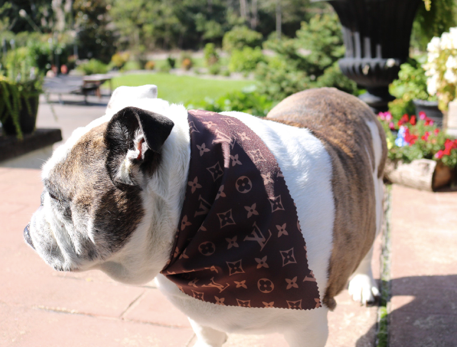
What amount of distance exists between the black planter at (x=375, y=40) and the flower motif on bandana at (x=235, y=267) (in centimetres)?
484

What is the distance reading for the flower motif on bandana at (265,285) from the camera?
1717mm

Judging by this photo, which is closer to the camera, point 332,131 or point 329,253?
point 329,253

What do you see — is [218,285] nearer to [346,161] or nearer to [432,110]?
[346,161]

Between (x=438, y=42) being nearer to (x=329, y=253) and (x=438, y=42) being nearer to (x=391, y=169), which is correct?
(x=391, y=169)

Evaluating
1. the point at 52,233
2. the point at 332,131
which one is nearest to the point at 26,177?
the point at 52,233

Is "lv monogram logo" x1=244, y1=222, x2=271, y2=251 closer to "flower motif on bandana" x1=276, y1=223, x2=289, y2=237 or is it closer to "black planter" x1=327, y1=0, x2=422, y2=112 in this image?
"flower motif on bandana" x1=276, y1=223, x2=289, y2=237

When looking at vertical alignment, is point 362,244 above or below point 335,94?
below

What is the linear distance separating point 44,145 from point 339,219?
552cm

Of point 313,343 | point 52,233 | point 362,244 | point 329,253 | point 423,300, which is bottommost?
point 423,300

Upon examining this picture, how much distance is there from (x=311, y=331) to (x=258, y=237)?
54cm

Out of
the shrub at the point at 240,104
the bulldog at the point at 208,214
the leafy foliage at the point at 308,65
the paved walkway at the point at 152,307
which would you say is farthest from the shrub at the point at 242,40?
the bulldog at the point at 208,214

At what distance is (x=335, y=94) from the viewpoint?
2760 millimetres

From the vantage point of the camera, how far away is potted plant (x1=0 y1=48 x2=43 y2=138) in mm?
5695

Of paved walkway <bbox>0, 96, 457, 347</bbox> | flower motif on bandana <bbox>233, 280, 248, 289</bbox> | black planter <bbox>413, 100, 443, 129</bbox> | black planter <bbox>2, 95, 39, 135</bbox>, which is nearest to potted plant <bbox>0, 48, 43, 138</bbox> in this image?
black planter <bbox>2, 95, 39, 135</bbox>
